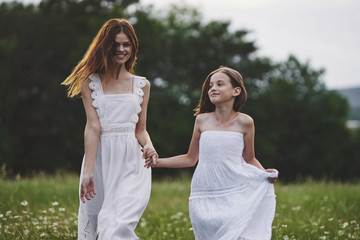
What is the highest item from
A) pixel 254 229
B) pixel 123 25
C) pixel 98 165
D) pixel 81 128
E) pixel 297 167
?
pixel 123 25

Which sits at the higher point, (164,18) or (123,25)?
(164,18)

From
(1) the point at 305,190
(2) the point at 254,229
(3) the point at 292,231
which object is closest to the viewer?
(2) the point at 254,229

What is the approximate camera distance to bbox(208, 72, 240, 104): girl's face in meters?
4.28

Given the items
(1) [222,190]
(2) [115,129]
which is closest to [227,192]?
A: (1) [222,190]

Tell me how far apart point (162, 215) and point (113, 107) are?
10.8ft

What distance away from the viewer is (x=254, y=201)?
4.06m

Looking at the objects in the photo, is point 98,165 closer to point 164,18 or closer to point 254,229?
point 254,229

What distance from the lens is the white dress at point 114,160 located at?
4.23 m

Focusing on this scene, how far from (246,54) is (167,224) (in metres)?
29.4

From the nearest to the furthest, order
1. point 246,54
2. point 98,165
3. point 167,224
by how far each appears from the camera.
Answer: point 98,165, point 167,224, point 246,54

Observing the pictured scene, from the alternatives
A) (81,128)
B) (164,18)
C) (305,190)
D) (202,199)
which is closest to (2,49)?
(81,128)

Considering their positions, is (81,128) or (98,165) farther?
(81,128)

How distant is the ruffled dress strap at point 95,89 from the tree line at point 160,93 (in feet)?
65.4

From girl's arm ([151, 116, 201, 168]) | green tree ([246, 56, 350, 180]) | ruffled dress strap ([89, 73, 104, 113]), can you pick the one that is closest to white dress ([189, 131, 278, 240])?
girl's arm ([151, 116, 201, 168])
